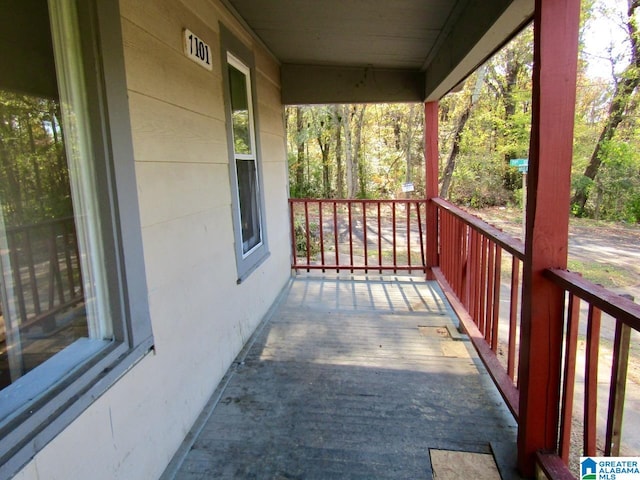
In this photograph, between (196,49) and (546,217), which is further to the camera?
(196,49)

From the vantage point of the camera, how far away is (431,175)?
13.5 feet

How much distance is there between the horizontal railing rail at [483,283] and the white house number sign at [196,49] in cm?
184

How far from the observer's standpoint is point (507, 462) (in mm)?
1691

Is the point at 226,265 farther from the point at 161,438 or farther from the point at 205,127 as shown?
the point at 161,438

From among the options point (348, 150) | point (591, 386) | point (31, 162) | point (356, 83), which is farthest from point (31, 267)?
point (348, 150)

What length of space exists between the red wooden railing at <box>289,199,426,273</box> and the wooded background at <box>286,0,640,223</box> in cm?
240

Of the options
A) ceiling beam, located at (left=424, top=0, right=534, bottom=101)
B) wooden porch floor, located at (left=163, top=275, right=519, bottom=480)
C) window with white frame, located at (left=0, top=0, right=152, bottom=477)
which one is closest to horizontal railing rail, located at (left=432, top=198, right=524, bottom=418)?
wooden porch floor, located at (left=163, top=275, right=519, bottom=480)

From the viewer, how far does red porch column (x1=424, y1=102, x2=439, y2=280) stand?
405 cm

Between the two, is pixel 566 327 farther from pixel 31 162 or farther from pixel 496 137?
pixel 496 137

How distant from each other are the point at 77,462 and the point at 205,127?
165 centimetres

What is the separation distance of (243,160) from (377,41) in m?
1.43

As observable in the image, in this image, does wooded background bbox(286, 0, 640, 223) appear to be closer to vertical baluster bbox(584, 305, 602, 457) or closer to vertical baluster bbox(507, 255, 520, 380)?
vertical baluster bbox(507, 255, 520, 380)

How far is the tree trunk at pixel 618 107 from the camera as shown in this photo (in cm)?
1061

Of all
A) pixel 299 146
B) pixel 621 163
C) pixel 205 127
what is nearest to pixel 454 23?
pixel 205 127
